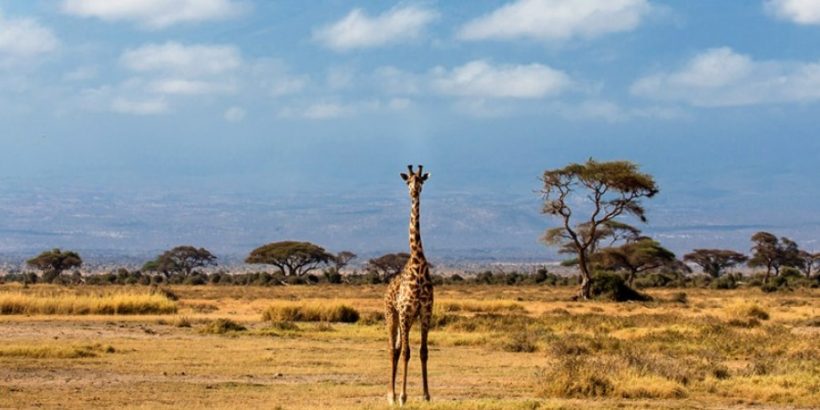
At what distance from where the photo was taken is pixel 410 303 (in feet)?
56.3

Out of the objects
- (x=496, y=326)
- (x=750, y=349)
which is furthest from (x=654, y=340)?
(x=496, y=326)

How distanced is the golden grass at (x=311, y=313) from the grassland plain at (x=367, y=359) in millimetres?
43

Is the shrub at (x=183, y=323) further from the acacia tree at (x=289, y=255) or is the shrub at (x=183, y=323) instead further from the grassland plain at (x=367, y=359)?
the acacia tree at (x=289, y=255)

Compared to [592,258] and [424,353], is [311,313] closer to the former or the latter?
[424,353]

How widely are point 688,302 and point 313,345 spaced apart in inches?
1120

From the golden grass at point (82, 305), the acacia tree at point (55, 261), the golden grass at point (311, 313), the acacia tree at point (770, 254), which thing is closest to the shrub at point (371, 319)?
the golden grass at point (311, 313)

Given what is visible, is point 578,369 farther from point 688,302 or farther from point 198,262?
point 198,262

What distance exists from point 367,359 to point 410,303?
26.8ft

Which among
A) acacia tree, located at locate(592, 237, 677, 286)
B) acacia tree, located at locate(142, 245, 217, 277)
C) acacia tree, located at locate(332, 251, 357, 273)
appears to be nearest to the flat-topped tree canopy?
acacia tree, located at locate(142, 245, 217, 277)

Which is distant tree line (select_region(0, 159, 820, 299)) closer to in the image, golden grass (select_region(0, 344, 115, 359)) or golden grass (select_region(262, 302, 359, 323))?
golden grass (select_region(262, 302, 359, 323))

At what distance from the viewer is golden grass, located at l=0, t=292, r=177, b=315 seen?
1506 inches

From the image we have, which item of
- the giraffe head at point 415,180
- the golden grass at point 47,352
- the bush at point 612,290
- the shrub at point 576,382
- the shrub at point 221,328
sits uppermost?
the giraffe head at point 415,180

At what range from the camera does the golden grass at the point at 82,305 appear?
1506 inches

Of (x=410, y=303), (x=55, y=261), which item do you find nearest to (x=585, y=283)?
(x=410, y=303)
